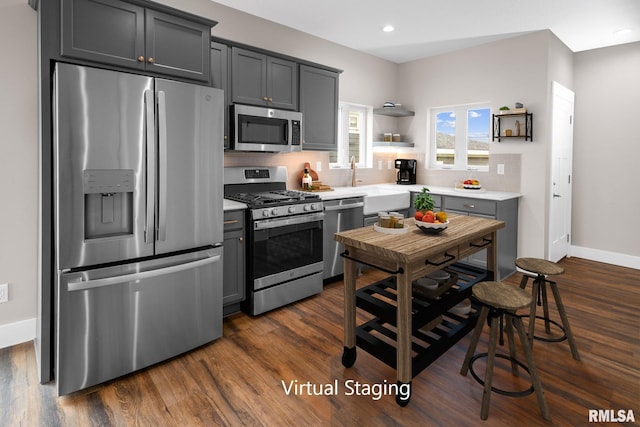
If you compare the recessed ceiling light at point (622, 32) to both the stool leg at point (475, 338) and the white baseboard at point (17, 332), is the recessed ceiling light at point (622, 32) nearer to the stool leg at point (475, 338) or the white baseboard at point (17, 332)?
the stool leg at point (475, 338)

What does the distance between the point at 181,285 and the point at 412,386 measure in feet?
5.20

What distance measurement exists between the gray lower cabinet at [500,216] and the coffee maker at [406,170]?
1013mm

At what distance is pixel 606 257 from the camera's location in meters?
4.76

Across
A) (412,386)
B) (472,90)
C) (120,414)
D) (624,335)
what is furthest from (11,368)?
(472,90)

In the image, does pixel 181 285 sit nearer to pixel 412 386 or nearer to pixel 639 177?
pixel 412 386

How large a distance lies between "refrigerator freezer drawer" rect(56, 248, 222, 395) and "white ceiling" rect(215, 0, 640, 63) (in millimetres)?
2612

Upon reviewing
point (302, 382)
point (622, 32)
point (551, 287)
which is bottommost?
point (302, 382)

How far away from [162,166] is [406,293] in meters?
1.63

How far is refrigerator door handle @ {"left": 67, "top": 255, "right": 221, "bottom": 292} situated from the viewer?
202 centimetres

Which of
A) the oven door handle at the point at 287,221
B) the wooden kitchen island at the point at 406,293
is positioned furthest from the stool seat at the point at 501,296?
the oven door handle at the point at 287,221

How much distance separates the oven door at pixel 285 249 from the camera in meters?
3.04

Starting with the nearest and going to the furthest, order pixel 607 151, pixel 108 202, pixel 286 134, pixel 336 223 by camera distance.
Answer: pixel 108 202 → pixel 286 134 → pixel 336 223 → pixel 607 151

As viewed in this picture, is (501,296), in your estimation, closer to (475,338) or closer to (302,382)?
(475,338)

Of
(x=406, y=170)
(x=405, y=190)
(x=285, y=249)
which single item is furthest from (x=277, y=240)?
(x=406, y=170)
